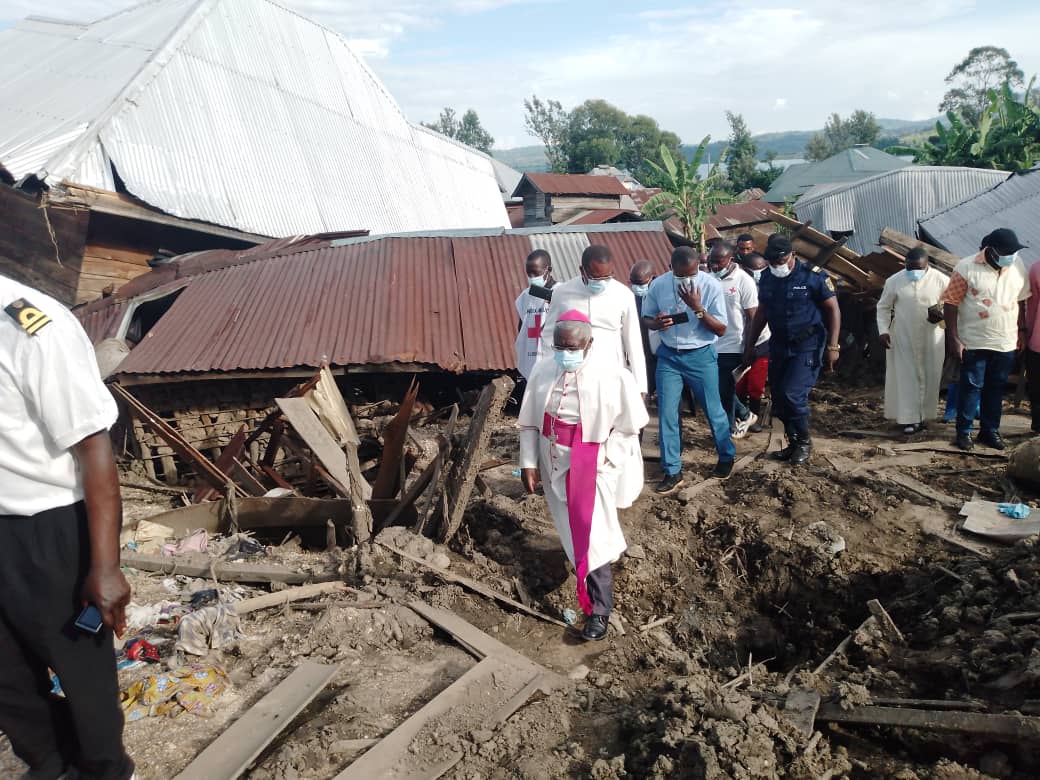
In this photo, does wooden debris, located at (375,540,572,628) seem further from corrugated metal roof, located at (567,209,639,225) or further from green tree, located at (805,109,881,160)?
green tree, located at (805,109,881,160)

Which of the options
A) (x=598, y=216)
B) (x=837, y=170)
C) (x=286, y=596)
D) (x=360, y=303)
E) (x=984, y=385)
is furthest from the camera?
(x=837, y=170)

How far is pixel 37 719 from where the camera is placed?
7.77ft

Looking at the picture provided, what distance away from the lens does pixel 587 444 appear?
13.0 feet

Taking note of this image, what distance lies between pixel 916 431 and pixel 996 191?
767 centimetres

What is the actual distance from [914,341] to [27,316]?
7144 mm

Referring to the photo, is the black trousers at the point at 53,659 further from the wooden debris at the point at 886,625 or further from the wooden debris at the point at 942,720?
the wooden debris at the point at 886,625

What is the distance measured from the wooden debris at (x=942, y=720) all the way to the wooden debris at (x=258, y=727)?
7.24ft

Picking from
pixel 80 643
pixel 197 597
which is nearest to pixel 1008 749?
pixel 80 643

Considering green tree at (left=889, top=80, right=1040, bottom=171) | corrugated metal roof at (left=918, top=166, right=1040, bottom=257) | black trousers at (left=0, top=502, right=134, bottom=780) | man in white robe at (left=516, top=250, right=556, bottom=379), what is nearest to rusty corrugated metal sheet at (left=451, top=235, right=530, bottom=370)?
man in white robe at (left=516, top=250, right=556, bottom=379)

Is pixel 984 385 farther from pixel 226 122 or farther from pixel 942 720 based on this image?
pixel 226 122

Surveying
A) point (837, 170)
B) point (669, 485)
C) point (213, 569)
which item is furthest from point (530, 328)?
point (837, 170)

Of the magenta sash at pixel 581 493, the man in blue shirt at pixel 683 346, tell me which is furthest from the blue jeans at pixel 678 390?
the magenta sash at pixel 581 493

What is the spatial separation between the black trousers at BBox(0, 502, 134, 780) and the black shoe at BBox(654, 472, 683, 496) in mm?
4047

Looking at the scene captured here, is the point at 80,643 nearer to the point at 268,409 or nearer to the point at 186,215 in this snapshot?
the point at 268,409
